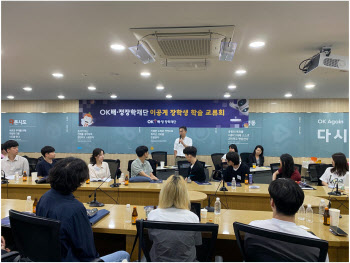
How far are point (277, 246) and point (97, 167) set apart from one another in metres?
3.87

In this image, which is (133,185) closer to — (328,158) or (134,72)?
(134,72)

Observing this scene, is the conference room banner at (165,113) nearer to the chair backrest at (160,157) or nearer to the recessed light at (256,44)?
the chair backrest at (160,157)

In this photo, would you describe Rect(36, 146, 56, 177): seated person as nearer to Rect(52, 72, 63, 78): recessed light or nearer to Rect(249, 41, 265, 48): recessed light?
Rect(52, 72, 63, 78): recessed light

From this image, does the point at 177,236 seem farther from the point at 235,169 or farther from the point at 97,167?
the point at 97,167

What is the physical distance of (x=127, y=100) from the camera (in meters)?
8.17

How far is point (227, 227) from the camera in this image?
2176 mm

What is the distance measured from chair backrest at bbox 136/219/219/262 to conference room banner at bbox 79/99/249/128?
6533 mm

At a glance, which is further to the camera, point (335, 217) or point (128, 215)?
point (128, 215)

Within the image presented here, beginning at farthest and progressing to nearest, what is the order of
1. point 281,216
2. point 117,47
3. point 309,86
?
point 309,86 < point 117,47 < point 281,216

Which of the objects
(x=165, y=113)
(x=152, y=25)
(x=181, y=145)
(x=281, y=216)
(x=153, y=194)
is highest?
(x=152, y=25)

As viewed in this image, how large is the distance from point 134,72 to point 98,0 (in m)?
2.36

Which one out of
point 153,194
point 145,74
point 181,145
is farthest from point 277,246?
point 181,145

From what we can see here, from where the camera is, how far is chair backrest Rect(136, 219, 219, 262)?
1405mm

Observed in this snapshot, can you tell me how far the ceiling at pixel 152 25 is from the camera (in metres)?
2.11
